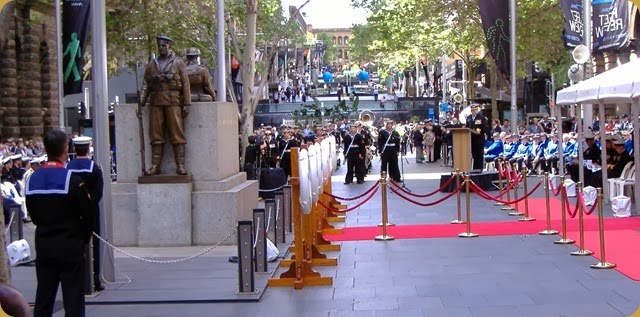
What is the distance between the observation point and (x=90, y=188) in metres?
9.60

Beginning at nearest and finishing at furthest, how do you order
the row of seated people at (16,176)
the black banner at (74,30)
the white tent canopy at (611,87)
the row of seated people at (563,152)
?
the white tent canopy at (611,87), the row of seated people at (16,176), the row of seated people at (563,152), the black banner at (74,30)

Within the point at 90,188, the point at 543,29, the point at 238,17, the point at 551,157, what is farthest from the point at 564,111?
the point at 90,188

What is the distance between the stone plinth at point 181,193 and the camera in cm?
1552

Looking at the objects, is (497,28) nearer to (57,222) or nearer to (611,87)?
(611,87)

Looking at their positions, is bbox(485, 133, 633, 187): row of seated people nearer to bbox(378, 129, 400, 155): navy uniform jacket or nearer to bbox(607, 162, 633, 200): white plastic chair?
bbox(607, 162, 633, 200): white plastic chair

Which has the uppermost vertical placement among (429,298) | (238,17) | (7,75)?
(238,17)

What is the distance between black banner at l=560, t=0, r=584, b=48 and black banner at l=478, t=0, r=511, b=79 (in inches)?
110

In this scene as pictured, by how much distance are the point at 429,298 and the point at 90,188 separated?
3971 mm

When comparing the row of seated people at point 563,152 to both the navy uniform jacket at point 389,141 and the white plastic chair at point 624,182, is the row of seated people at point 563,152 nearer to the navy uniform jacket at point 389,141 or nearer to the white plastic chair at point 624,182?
the white plastic chair at point 624,182

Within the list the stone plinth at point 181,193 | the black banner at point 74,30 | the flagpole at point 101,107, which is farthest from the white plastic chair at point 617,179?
the black banner at point 74,30

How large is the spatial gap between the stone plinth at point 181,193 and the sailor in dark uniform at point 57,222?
279 inches

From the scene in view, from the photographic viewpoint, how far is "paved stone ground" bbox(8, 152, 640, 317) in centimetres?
1017

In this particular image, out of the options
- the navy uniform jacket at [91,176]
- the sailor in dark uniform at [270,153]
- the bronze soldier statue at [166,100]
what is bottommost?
the sailor in dark uniform at [270,153]

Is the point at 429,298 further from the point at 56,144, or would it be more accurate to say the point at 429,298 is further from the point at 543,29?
the point at 543,29
